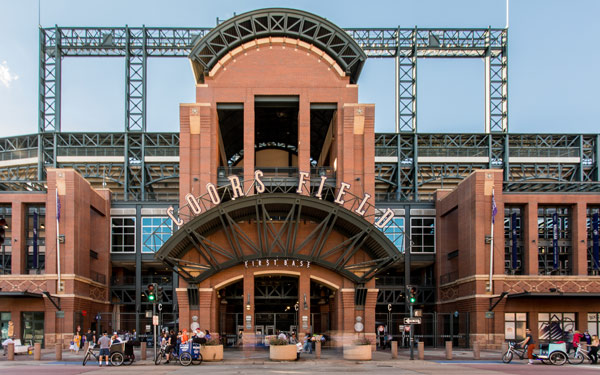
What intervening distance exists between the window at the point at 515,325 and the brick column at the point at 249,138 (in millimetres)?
22883

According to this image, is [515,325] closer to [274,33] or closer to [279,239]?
[279,239]

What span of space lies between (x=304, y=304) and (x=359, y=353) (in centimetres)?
943

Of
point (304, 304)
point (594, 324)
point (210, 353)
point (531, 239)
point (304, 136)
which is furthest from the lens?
point (531, 239)

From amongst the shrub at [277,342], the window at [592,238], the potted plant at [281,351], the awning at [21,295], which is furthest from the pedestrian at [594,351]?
the awning at [21,295]

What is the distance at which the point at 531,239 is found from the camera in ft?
161

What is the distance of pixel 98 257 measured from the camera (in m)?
Answer: 57.8

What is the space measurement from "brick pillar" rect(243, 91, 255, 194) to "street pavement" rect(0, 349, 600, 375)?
13.6m

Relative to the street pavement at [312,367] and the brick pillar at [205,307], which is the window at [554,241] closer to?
the street pavement at [312,367]

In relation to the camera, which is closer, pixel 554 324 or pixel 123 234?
pixel 554 324

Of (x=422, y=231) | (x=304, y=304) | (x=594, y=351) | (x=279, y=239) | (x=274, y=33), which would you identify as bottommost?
(x=594, y=351)

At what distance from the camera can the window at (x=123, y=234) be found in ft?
198

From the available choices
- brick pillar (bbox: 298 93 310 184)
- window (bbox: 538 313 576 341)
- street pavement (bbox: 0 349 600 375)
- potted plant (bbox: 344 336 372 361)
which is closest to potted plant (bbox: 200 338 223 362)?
street pavement (bbox: 0 349 600 375)

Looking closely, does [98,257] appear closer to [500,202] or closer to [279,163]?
[279,163]

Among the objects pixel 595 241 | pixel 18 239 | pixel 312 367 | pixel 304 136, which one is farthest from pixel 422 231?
pixel 18 239
